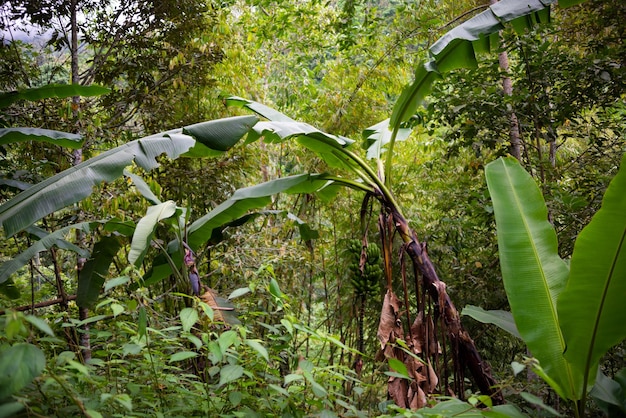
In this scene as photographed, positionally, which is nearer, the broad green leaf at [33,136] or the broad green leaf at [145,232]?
the broad green leaf at [145,232]

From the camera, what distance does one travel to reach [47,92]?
2461 mm

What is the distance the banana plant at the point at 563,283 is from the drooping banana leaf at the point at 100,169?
1144mm

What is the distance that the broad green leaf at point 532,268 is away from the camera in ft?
5.22

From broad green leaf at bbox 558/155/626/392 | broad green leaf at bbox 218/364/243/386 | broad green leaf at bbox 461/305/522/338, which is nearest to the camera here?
broad green leaf at bbox 218/364/243/386

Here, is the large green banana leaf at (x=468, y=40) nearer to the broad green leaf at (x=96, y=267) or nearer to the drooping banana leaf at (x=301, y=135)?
the drooping banana leaf at (x=301, y=135)

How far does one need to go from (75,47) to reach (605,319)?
11.0ft

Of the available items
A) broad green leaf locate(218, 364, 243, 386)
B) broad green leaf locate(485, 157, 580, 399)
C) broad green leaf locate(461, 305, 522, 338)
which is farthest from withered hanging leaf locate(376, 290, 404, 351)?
broad green leaf locate(218, 364, 243, 386)

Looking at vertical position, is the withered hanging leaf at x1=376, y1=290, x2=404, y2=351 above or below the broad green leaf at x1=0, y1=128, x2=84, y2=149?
below

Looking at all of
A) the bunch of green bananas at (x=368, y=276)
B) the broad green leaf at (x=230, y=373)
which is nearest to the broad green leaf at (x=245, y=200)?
the bunch of green bananas at (x=368, y=276)

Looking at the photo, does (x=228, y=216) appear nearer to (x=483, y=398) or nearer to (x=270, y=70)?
(x=483, y=398)

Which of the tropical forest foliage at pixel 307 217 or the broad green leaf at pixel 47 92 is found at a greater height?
the broad green leaf at pixel 47 92

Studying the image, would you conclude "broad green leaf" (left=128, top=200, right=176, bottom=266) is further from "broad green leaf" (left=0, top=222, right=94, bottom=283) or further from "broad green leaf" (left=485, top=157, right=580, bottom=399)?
"broad green leaf" (left=485, top=157, right=580, bottom=399)

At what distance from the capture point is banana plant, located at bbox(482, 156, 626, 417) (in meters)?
1.45

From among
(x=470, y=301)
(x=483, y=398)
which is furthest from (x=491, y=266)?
(x=483, y=398)
